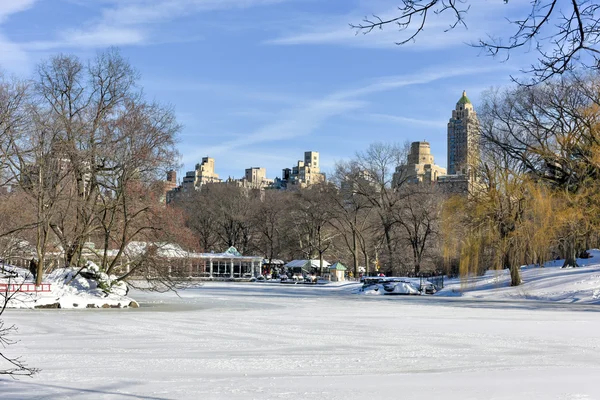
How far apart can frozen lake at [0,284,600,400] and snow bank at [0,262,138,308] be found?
16.0 feet

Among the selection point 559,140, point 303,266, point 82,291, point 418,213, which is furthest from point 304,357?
point 303,266

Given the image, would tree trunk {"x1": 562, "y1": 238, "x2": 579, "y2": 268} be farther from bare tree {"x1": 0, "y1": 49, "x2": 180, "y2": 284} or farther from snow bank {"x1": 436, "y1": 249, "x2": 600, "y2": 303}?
bare tree {"x1": 0, "y1": 49, "x2": 180, "y2": 284}

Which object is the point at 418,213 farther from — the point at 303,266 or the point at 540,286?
the point at 540,286

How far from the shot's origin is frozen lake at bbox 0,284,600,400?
908cm

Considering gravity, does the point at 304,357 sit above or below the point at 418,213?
below

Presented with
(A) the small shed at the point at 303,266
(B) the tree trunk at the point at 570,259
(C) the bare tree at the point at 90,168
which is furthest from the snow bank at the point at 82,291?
(A) the small shed at the point at 303,266

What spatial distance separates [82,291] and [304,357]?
18137 millimetres

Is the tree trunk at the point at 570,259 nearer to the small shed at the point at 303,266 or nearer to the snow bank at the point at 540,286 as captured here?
the snow bank at the point at 540,286

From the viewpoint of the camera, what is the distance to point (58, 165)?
97.6 feet

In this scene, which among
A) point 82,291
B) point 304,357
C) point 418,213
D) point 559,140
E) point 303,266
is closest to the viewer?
point 304,357

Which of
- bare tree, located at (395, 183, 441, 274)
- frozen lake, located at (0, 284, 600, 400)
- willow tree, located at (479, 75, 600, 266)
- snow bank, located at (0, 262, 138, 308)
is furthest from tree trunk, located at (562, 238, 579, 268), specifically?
snow bank, located at (0, 262, 138, 308)

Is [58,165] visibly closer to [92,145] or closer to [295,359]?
[92,145]

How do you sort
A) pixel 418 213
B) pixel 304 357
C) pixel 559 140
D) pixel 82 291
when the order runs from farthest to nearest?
1. pixel 418 213
2. pixel 559 140
3. pixel 82 291
4. pixel 304 357

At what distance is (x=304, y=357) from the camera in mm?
12414
